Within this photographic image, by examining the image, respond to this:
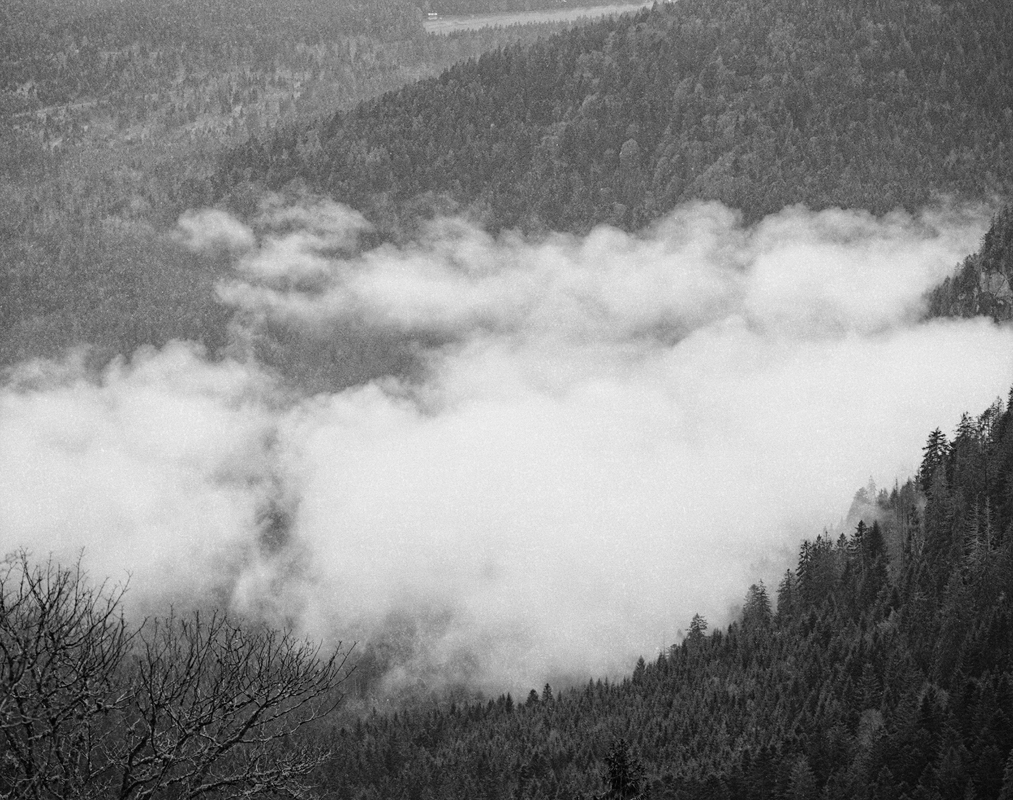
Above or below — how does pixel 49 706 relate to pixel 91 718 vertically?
above

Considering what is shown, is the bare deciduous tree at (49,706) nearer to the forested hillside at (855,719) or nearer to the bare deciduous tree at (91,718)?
the bare deciduous tree at (91,718)

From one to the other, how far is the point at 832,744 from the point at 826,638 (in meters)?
35.7

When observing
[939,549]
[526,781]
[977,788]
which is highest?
[939,549]

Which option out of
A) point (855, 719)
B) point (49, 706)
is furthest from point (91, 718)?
point (855, 719)

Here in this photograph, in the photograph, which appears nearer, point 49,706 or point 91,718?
point 49,706

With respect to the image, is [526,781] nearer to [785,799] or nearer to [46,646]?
[785,799]

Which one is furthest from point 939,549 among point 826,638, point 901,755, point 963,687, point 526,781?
point 526,781

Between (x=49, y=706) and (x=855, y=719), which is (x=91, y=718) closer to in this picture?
(x=49, y=706)

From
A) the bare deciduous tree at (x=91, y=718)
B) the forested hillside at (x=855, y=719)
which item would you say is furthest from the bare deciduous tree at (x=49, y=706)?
the forested hillside at (x=855, y=719)

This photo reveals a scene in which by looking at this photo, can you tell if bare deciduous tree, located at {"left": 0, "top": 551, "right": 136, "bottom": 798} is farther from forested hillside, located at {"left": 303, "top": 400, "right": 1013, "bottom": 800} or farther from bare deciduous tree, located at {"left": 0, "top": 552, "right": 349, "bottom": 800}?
forested hillside, located at {"left": 303, "top": 400, "right": 1013, "bottom": 800}

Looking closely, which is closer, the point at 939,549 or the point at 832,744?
the point at 832,744

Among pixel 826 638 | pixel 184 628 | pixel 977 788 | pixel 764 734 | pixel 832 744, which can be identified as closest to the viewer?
pixel 184 628

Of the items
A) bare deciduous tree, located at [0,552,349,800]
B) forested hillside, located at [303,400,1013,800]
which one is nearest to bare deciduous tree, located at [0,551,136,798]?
bare deciduous tree, located at [0,552,349,800]

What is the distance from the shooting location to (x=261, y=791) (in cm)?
2780
